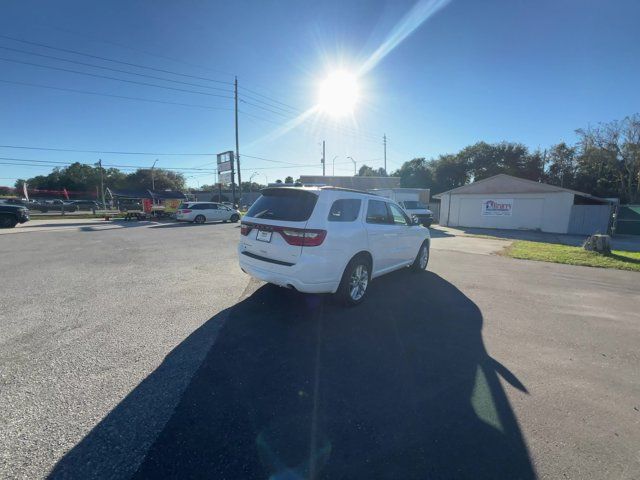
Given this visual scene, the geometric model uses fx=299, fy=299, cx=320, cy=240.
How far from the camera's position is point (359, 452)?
2051mm

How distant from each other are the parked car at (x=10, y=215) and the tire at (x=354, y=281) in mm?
21633

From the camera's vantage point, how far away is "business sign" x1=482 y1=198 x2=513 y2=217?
70.6ft

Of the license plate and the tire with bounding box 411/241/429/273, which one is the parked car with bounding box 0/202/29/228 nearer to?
the license plate

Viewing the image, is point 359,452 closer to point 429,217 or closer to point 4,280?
point 4,280

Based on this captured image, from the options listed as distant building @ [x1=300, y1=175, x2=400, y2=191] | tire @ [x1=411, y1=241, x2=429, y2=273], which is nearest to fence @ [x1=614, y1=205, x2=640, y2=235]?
tire @ [x1=411, y1=241, x2=429, y2=273]

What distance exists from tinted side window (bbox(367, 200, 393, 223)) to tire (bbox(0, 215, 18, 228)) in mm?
21709

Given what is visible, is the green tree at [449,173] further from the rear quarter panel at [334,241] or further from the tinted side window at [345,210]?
the rear quarter panel at [334,241]

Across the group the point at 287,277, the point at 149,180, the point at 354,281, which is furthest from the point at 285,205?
the point at 149,180

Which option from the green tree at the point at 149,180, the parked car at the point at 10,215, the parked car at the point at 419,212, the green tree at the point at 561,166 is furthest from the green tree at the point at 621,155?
the green tree at the point at 149,180

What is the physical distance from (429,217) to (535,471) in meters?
19.9

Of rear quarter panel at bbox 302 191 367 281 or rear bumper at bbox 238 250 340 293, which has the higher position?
rear quarter panel at bbox 302 191 367 281

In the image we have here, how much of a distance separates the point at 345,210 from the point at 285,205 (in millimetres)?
920

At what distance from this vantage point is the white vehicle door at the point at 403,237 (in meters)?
5.87

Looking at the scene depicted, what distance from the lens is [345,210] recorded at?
15.1 ft
